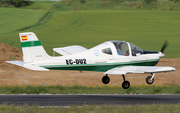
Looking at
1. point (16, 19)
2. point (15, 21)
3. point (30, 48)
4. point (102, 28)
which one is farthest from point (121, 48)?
point (16, 19)

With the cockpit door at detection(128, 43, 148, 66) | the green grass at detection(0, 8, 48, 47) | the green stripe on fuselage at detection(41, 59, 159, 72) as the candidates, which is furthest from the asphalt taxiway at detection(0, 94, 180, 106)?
the green grass at detection(0, 8, 48, 47)

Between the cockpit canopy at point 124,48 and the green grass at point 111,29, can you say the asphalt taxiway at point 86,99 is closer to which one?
the cockpit canopy at point 124,48

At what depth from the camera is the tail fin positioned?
20.7 meters

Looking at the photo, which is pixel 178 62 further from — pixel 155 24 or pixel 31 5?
pixel 31 5

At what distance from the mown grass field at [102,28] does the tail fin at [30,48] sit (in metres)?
35.3

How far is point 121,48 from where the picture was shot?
2258 cm

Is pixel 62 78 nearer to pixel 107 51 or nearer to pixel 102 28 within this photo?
pixel 107 51

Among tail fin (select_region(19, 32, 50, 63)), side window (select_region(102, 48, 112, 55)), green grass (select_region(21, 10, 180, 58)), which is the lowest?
green grass (select_region(21, 10, 180, 58))

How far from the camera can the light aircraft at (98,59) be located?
20.9 metres

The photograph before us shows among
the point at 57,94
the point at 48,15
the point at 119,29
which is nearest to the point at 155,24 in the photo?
the point at 119,29

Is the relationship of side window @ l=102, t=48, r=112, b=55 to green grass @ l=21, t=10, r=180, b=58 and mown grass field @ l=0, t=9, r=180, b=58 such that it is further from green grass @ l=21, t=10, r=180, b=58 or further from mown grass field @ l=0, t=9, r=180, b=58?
mown grass field @ l=0, t=9, r=180, b=58

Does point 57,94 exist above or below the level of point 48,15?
below

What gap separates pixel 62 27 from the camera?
77.1m

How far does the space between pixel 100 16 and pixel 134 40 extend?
21.6 m
